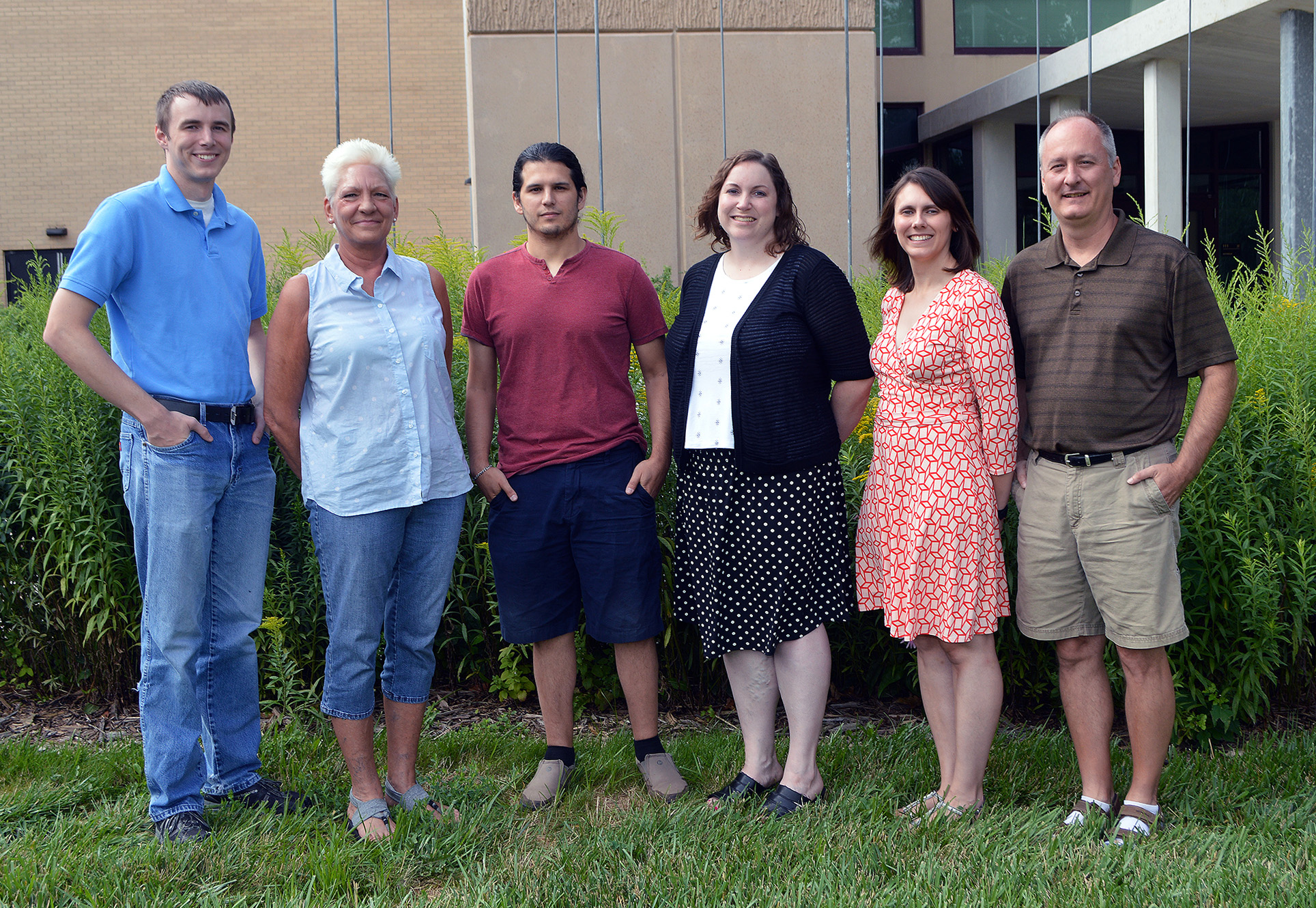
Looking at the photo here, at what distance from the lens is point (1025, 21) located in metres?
17.1

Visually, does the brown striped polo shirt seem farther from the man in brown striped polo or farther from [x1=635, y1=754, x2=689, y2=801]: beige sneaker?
[x1=635, y1=754, x2=689, y2=801]: beige sneaker

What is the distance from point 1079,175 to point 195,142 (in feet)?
8.44

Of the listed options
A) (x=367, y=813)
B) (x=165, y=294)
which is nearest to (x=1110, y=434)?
(x=367, y=813)

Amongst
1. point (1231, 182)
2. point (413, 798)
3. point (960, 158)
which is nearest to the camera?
point (413, 798)

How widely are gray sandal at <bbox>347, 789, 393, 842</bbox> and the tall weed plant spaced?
100 cm

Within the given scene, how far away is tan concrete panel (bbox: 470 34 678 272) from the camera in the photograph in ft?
30.0

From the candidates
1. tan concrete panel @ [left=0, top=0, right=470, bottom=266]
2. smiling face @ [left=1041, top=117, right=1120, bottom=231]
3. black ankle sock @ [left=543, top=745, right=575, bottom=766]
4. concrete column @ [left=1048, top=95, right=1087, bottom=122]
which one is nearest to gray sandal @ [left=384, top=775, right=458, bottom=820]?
black ankle sock @ [left=543, top=745, right=575, bottom=766]

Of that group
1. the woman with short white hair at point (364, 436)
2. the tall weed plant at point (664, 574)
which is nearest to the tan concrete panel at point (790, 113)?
the tall weed plant at point (664, 574)

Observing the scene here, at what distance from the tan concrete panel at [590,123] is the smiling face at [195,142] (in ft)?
19.9

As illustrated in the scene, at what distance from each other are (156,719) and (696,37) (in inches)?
307

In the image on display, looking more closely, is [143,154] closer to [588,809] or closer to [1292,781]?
[588,809]

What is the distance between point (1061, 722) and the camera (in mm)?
4086

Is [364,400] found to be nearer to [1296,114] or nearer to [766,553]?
[766,553]

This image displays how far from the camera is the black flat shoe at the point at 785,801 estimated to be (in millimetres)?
3229
